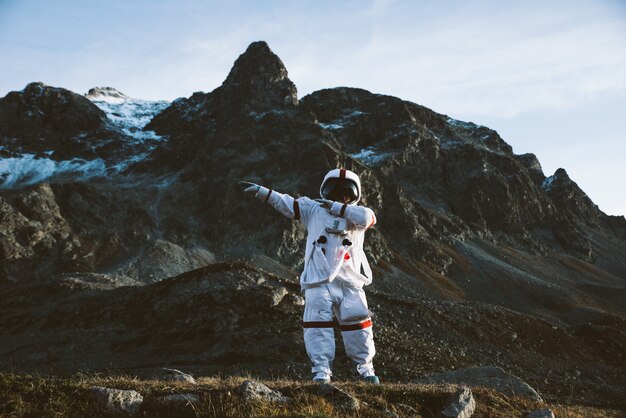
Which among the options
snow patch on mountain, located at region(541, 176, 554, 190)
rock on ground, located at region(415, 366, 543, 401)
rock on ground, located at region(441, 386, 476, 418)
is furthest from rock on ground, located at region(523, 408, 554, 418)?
snow patch on mountain, located at region(541, 176, 554, 190)

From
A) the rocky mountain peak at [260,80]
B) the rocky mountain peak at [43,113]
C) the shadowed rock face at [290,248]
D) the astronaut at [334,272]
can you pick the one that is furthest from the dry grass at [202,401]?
the rocky mountain peak at [43,113]

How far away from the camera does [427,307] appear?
41.3 meters

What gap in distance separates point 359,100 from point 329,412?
474ft

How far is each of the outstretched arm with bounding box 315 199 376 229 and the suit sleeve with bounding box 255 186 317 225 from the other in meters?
0.48

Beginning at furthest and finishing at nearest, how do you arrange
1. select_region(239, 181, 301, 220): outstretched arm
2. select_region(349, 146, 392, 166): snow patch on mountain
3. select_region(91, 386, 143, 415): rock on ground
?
1. select_region(349, 146, 392, 166): snow patch on mountain
2. select_region(239, 181, 301, 220): outstretched arm
3. select_region(91, 386, 143, 415): rock on ground

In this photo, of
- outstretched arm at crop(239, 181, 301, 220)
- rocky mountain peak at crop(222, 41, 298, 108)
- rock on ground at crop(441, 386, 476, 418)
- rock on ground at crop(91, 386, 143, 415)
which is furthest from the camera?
rocky mountain peak at crop(222, 41, 298, 108)

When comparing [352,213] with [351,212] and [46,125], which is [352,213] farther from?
[46,125]

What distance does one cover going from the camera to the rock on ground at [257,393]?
218 inches

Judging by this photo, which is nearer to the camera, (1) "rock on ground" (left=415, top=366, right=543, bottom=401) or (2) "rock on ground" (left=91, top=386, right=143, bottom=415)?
(2) "rock on ground" (left=91, top=386, right=143, bottom=415)

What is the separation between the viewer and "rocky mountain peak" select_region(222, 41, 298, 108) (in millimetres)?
116750

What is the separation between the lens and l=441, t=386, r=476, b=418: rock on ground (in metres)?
6.11

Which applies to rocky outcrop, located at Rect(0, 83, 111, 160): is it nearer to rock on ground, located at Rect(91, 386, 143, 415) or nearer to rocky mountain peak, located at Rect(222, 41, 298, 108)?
rocky mountain peak, located at Rect(222, 41, 298, 108)

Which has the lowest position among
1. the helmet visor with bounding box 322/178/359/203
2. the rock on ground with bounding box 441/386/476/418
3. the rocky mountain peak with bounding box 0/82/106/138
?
the rock on ground with bounding box 441/386/476/418

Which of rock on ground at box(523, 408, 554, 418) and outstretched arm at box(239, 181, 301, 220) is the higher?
outstretched arm at box(239, 181, 301, 220)
